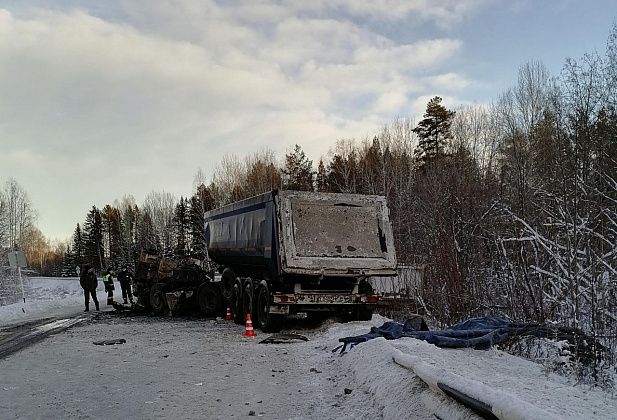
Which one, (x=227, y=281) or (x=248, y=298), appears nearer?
(x=248, y=298)

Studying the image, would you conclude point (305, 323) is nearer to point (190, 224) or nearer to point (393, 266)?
point (393, 266)

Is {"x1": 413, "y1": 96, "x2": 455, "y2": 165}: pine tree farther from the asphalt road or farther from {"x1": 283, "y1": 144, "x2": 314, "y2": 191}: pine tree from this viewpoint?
the asphalt road

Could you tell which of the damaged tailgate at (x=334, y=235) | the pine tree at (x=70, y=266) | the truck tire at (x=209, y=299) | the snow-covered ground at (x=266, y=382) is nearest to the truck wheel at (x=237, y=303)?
the truck tire at (x=209, y=299)

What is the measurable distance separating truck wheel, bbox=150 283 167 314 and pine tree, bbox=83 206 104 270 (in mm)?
69523

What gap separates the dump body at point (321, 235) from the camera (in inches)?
480

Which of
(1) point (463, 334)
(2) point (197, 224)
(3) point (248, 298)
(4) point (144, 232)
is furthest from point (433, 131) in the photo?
(4) point (144, 232)

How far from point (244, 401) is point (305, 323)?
780cm


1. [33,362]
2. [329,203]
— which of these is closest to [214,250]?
[329,203]

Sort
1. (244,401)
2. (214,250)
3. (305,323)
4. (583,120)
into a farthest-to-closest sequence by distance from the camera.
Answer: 1. (214,250)
2. (305,323)
3. (583,120)
4. (244,401)

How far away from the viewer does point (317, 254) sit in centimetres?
1234

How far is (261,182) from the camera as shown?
5138cm

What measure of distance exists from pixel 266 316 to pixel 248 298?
4.61ft

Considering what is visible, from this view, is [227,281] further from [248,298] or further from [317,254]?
[317,254]

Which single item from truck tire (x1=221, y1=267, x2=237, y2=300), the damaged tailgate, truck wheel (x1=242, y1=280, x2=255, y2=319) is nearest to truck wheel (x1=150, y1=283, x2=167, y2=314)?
truck tire (x1=221, y1=267, x2=237, y2=300)
